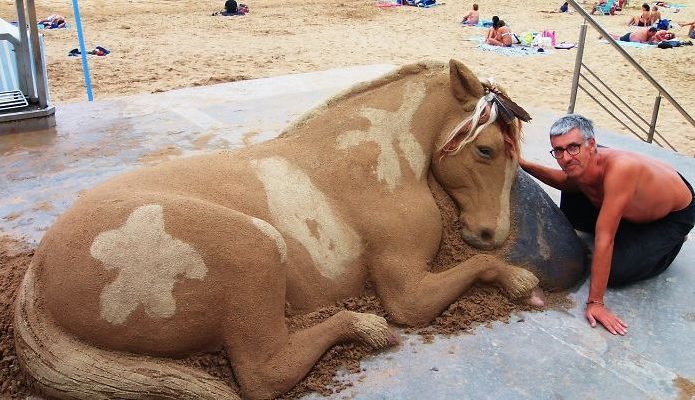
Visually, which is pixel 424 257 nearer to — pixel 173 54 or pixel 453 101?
pixel 453 101

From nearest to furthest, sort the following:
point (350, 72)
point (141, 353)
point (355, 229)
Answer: point (141, 353)
point (355, 229)
point (350, 72)

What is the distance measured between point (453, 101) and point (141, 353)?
6.82 feet

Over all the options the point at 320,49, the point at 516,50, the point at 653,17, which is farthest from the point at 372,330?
the point at 653,17

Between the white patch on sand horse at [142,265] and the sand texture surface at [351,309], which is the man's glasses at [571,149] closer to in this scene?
the sand texture surface at [351,309]

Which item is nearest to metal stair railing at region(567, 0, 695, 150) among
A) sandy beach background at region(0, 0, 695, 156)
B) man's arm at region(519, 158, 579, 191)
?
sandy beach background at region(0, 0, 695, 156)

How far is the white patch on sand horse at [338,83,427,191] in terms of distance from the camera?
3.47 meters

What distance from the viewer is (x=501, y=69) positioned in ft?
43.6

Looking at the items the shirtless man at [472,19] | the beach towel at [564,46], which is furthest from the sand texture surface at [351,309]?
the shirtless man at [472,19]

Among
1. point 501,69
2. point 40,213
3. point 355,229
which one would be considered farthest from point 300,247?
point 501,69

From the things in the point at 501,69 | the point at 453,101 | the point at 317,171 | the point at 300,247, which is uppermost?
the point at 453,101

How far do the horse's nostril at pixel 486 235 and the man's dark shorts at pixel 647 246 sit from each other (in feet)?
2.66

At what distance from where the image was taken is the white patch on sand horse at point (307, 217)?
316cm

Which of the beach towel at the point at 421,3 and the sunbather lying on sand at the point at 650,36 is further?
the beach towel at the point at 421,3

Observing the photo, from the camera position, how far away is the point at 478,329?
335cm
